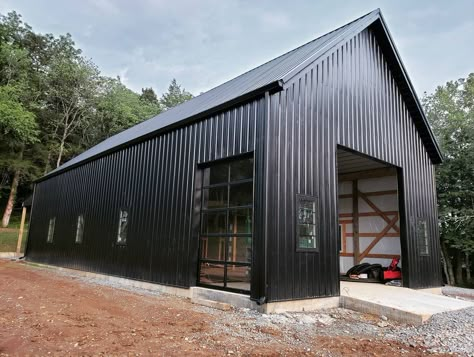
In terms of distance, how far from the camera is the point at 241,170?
6840mm

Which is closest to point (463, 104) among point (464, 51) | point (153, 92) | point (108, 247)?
point (464, 51)

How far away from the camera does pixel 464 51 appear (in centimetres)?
2222

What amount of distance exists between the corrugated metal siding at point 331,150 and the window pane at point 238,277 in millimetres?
1187

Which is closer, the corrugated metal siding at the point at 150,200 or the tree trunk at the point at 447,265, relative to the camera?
the corrugated metal siding at the point at 150,200

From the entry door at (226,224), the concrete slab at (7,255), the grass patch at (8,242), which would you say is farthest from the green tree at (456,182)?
the grass patch at (8,242)

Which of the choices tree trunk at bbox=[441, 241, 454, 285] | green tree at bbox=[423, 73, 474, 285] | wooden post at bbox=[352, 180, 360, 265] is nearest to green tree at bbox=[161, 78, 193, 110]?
green tree at bbox=[423, 73, 474, 285]

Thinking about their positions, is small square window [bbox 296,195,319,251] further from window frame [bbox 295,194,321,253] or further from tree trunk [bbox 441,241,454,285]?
tree trunk [bbox 441,241,454,285]

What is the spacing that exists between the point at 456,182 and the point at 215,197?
14.3 meters

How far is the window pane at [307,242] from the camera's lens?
6.28 meters

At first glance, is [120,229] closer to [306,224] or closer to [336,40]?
[306,224]

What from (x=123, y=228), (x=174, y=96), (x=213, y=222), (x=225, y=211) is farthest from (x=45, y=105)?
(x=225, y=211)

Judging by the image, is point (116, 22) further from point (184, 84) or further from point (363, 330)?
point (184, 84)

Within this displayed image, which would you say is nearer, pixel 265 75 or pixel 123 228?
pixel 265 75

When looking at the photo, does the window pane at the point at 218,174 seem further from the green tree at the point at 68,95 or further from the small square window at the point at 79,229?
the green tree at the point at 68,95
